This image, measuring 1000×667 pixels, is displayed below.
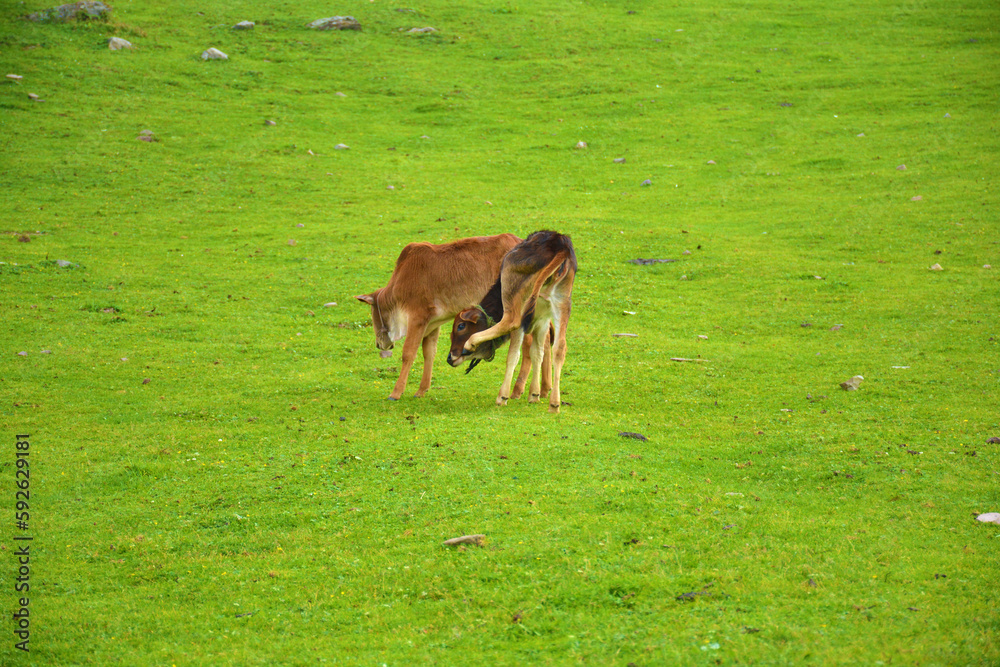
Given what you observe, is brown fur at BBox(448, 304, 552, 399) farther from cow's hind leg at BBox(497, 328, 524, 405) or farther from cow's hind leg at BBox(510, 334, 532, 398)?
cow's hind leg at BBox(497, 328, 524, 405)

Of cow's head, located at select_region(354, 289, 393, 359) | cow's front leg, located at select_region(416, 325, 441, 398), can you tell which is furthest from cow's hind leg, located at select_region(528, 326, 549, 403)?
cow's head, located at select_region(354, 289, 393, 359)

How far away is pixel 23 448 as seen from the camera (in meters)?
9.96

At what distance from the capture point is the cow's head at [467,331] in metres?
12.0

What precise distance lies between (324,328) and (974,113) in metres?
24.7

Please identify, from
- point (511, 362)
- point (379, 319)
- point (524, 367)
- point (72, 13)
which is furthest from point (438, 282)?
point (72, 13)

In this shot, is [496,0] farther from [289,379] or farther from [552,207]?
[289,379]

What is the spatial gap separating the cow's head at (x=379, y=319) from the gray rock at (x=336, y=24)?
3018 cm

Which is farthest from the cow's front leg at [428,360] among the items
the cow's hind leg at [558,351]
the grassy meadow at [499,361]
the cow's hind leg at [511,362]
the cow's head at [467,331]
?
the cow's hind leg at [558,351]

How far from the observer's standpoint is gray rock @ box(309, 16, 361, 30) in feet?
130

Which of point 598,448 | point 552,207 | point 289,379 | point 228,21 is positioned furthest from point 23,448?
point 228,21

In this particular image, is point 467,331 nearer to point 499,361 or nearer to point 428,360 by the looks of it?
point 428,360

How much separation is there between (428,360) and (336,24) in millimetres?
31473

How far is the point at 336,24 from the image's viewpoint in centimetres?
3991

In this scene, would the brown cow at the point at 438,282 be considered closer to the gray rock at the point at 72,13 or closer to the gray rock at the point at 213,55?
the gray rock at the point at 213,55
